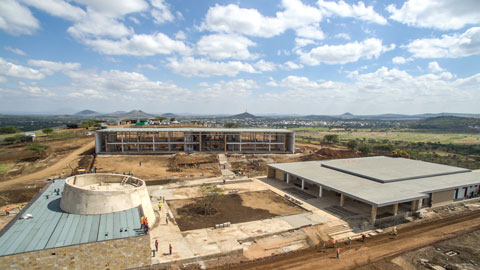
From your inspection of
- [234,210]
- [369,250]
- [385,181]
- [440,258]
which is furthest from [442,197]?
[234,210]

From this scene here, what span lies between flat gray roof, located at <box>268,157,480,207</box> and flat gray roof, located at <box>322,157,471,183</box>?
686 millimetres

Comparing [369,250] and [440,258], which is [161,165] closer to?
[369,250]

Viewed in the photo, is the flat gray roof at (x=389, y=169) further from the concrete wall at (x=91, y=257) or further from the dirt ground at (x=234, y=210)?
the concrete wall at (x=91, y=257)

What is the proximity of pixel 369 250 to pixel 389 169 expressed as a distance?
Result: 72.8 ft

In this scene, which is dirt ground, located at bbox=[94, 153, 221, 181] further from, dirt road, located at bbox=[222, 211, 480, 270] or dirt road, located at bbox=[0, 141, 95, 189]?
dirt road, located at bbox=[222, 211, 480, 270]

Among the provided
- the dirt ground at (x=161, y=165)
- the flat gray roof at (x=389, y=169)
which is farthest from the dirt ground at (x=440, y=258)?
the dirt ground at (x=161, y=165)

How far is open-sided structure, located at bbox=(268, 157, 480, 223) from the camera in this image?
28.3m

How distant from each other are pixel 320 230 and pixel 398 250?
22.0ft

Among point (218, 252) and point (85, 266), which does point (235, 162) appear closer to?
point (218, 252)

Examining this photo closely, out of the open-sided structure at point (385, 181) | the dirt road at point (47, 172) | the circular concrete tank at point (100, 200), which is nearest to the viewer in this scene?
the circular concrete tank at point (100, 200)

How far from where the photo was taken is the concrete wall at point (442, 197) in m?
31.2

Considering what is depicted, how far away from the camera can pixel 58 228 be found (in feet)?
61.7

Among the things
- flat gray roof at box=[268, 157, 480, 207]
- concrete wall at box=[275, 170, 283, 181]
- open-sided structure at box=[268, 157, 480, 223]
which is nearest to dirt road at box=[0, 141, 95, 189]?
concrete wall at box=[275, 170, 283, 181]

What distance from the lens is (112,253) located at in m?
17.5
